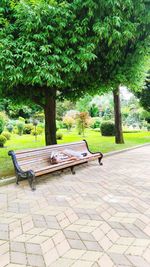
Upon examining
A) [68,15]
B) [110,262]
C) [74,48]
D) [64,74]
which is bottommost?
[110,262]

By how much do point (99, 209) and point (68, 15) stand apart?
15.0 ft

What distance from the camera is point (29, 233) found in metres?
3.24

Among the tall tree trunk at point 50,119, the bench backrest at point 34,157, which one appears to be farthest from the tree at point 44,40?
the tall tree trunk at point 50,119

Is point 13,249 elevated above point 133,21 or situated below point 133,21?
below

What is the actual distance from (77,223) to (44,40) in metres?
4.35

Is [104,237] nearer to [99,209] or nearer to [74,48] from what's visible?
[99,209]

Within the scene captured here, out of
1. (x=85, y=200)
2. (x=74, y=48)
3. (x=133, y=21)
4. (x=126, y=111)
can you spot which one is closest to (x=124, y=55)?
(x=133, y=21)

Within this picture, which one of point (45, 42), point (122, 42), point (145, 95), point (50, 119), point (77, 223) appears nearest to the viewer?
point (77, 223)

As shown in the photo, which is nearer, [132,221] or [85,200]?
[132,221]

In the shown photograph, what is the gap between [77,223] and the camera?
3.52 m

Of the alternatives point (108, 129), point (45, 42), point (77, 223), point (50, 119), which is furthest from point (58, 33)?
point (108, 129)

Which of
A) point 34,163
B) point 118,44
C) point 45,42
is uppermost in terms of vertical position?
point 118,44

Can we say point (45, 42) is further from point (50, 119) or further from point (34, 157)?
point (50, 119)

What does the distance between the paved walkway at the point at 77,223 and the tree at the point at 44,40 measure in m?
2.68
